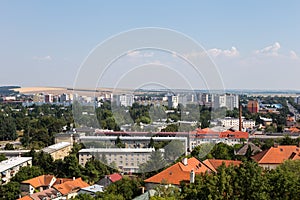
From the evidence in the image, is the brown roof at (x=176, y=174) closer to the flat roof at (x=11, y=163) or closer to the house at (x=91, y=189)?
the house at (x=91, y=189)

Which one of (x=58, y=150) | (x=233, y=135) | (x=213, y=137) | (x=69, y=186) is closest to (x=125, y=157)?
(x=69, y=186)

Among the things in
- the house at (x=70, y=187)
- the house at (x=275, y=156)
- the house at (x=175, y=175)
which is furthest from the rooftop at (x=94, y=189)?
the house at (x=275, y=156)

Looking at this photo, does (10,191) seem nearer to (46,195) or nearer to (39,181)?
(39,181)

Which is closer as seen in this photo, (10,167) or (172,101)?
(10,167)

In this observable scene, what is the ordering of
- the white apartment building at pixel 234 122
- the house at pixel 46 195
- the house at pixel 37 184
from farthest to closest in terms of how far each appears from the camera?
the white apartment building at pixel 234 122 → the house at pixel 37 184 → the house at pixel 46 195

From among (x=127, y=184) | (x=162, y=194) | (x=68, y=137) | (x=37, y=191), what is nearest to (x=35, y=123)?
(x=68, y=137)

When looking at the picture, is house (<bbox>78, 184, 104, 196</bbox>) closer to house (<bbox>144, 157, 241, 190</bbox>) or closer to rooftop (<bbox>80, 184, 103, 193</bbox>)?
rooftop (<bbox>80, 184, 103, 193</bbox>)
